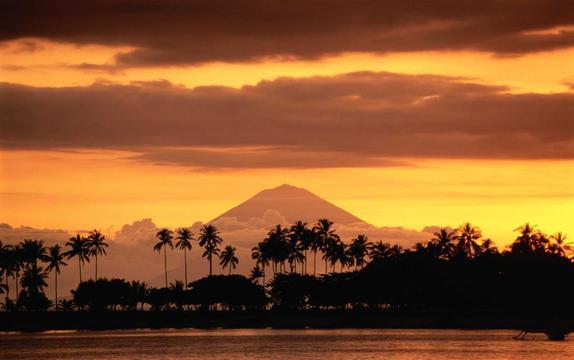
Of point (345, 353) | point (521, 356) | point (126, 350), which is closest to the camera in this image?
point (521, 356)

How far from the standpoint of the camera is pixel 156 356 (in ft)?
468

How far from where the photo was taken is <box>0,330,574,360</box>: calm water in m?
138

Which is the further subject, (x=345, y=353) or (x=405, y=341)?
(x=405, y=341)

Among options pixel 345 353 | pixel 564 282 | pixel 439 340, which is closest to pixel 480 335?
pixel 439 340

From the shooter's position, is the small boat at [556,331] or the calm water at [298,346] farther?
the small boat at [556,331]

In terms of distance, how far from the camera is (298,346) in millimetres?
156375

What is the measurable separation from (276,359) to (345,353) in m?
12.4

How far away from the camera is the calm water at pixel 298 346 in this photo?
13788 cm

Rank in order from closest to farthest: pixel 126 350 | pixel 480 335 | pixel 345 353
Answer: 1. pixel 345 353
2. pixel 126 350
3. pixel 480 335

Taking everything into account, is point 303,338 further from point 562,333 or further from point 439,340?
point 562,333

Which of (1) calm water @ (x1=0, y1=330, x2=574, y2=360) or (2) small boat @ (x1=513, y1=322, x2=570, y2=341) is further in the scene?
(2) small boat @ (x1=513, y1=322, x2=570, y2=341)

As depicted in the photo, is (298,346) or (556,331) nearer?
(298,346)

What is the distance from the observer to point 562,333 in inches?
6334

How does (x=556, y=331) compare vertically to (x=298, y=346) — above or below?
above
